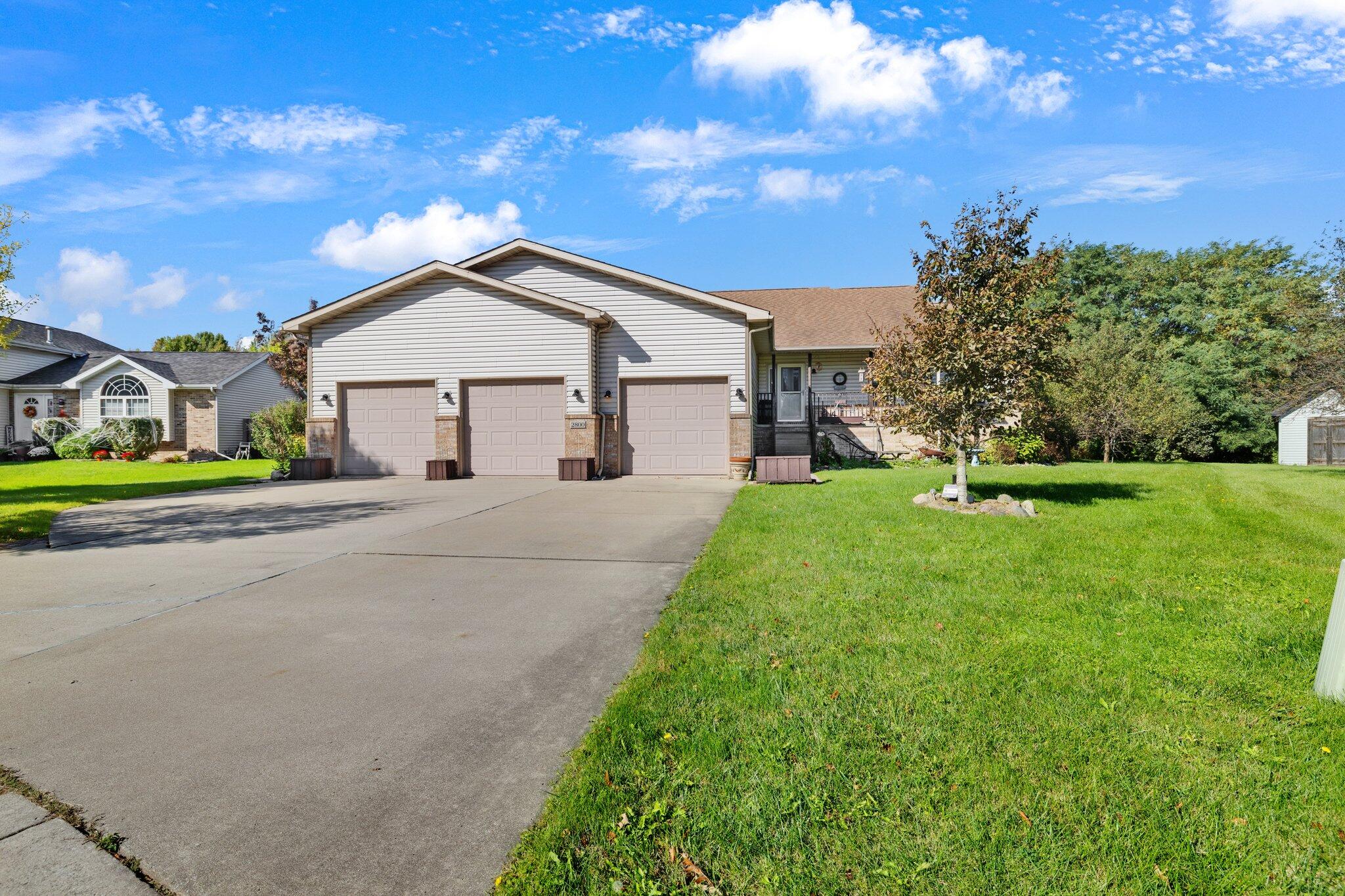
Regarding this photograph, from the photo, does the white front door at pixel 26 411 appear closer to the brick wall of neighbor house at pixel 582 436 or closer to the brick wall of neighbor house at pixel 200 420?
the brick wall of neighbor house at pixel 200 420

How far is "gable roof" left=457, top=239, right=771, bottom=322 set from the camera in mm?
16281

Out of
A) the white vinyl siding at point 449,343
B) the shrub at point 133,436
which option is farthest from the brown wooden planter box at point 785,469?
the shrub at point 133,436

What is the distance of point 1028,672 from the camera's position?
3711 millimetres

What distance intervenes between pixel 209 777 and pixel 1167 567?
7.24 meters

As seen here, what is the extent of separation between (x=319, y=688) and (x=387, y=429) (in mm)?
14910

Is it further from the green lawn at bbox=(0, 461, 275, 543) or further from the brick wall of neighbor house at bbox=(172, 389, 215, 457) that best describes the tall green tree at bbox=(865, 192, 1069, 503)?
the brick wall of neighbor house at bbox=(172, 389, 215, 457)

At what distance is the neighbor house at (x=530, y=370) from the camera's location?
1652 centimetres

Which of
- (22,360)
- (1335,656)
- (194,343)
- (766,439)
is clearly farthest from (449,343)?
(194,343)

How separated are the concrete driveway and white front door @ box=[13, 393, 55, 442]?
29370 millimetres

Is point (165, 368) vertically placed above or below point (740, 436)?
above

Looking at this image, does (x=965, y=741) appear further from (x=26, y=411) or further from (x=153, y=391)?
(x=26, y=411)

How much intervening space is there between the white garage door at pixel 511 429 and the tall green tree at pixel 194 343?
49391 millimetres

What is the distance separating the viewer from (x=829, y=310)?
86.4 ft

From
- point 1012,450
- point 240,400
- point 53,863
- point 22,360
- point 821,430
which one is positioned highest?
point 22,360
